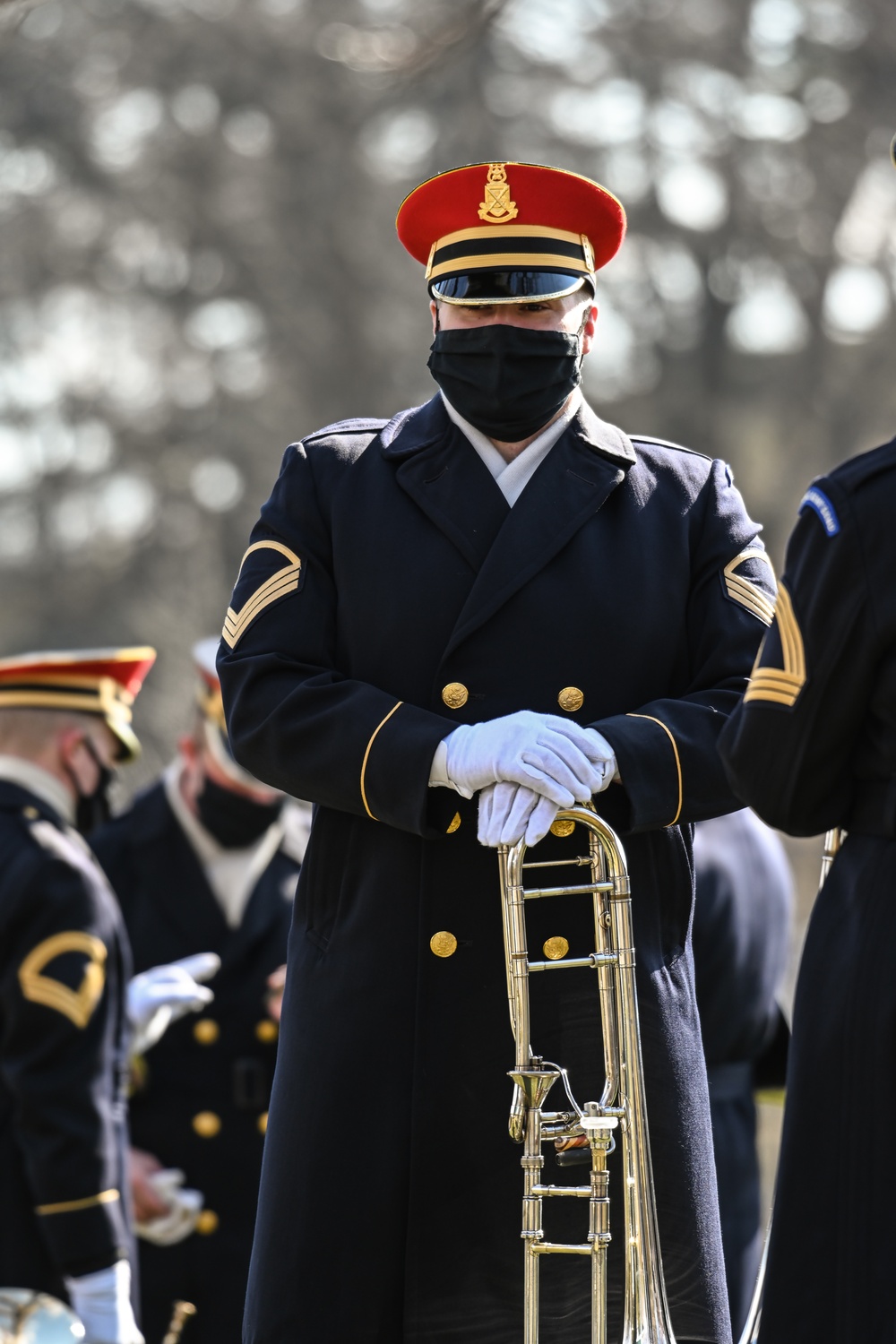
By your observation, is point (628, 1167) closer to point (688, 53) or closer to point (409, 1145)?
point (409, 1145)

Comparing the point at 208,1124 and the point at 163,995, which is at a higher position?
the point at 163,995

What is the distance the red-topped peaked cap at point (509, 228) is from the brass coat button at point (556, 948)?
1056 mm

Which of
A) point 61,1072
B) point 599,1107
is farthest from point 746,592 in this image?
point 61,1072

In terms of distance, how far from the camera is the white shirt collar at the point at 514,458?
152 inches

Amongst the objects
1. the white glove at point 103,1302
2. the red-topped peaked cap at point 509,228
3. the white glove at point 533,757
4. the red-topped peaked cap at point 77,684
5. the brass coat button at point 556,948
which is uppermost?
the red-topped peaked cap at point 509,228

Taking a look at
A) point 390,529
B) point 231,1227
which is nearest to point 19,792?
point 231,1227

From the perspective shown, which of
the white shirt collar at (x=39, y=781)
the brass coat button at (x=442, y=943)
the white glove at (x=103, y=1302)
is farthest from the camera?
the white shirt collar at (x=39, y=781)

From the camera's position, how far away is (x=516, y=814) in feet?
11.3

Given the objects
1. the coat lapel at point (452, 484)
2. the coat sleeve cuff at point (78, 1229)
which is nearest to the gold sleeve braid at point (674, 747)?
the coat lapel at point (452, 484)

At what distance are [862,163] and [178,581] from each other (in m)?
6.16

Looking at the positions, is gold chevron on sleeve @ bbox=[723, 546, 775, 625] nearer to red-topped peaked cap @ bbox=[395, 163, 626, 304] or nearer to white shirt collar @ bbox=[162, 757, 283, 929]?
red-topped peaked cap @ bbox=[395, 163, 626, 304]

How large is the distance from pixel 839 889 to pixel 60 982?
2.78 metres

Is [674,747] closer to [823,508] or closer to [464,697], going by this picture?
[464,697]

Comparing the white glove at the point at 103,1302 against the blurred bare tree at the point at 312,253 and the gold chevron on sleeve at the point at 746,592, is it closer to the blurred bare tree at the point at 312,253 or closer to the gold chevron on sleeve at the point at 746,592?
the gold chevron on sleeve at the point at 746,592
